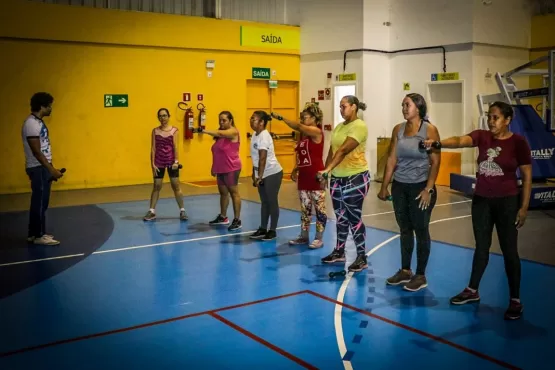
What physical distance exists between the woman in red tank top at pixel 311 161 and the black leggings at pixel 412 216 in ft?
4.95

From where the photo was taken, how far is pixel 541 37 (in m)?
15.1

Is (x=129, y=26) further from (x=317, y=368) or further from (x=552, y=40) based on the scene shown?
(x=317, y=368)

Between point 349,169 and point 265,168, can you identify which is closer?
point 349,169

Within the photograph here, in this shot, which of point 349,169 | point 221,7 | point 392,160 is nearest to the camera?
point 392,160

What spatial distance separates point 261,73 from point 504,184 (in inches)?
451

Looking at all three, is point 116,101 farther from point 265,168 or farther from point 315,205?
point 315,205

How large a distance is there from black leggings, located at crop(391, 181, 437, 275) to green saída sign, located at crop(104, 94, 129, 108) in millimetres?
9665

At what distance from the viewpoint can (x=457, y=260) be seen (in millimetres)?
7195

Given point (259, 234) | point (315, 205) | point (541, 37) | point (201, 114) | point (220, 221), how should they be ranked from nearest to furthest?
1. point (315, 205)
2. point (259, 234)
3. point (220, 221)
4. point (201, 114)
5. point (541, 37)

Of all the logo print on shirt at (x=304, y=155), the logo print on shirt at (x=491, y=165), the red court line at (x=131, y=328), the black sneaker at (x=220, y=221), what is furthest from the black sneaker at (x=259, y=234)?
the logo print on shirt at (x=491, y=165)

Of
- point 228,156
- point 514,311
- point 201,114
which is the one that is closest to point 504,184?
point 514,311

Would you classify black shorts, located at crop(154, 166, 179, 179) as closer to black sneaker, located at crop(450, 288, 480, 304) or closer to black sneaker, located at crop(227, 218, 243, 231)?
black sneaker, located at crop(227, 218, 243, 231)

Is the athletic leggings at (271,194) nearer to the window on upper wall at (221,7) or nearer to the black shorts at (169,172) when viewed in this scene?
the black shorts at (169,172)

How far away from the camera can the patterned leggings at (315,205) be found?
7.57 metres
